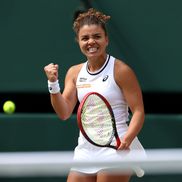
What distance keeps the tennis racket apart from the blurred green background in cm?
105

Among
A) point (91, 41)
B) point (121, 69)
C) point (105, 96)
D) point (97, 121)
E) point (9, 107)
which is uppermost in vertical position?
point (91, 41)

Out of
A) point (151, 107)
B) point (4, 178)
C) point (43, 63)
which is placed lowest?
point (4, 178)

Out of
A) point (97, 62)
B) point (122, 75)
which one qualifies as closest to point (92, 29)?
point (97, 62)

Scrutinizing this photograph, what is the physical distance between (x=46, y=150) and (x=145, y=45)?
89 cm

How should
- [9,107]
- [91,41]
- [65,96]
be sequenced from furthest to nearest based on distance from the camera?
[9,107] < [65,96] < [91,41]

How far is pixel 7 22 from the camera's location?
4.50 m

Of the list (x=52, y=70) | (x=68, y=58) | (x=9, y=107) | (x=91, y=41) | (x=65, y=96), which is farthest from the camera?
(x=68, y=58)

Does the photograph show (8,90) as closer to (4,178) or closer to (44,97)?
(44,97)

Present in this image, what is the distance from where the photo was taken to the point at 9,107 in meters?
4.43

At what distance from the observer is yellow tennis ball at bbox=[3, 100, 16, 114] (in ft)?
14.6

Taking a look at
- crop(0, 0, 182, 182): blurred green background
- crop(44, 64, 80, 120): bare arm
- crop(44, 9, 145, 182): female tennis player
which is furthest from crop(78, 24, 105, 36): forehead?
crop(0, 0, 182, 182): blurred green background

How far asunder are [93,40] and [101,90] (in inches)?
9.6

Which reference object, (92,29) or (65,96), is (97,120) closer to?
(65,96)

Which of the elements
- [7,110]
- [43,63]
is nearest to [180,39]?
[43,63]
